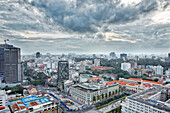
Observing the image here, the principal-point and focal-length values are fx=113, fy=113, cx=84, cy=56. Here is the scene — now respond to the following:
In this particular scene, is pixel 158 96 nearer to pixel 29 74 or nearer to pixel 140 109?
pixel 140 109

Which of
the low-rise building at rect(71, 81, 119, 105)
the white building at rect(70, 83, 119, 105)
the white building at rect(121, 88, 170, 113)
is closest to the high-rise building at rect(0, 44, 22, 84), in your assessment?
the white building at rect(70, 83, 119, 105)

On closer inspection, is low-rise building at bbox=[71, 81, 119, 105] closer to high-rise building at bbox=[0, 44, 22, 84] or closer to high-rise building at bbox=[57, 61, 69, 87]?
high-rise building at bbox=[57, 61, 69, 87]

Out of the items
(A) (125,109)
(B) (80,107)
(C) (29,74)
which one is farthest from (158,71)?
(C) (29,74)

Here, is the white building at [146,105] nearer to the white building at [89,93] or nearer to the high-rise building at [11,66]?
the white building at [89,93]

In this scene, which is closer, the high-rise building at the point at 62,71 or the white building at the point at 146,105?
the white building at the point at 146,105

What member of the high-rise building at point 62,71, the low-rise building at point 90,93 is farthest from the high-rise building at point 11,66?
the low-rise building at point 90,93

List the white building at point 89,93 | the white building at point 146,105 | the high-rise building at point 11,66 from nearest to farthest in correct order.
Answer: the white building at point 146,105
the white building at point 89,93
the high-rise building at point 11,66

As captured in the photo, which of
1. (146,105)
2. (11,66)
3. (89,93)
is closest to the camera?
(146,105)

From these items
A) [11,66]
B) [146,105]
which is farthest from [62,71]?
[146,105]

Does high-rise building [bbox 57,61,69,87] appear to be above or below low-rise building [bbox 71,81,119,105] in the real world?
above

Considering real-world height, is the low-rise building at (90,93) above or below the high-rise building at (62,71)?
below

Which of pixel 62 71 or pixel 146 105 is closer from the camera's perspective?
pixel 146 105

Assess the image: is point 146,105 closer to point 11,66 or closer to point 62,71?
point 62,71
